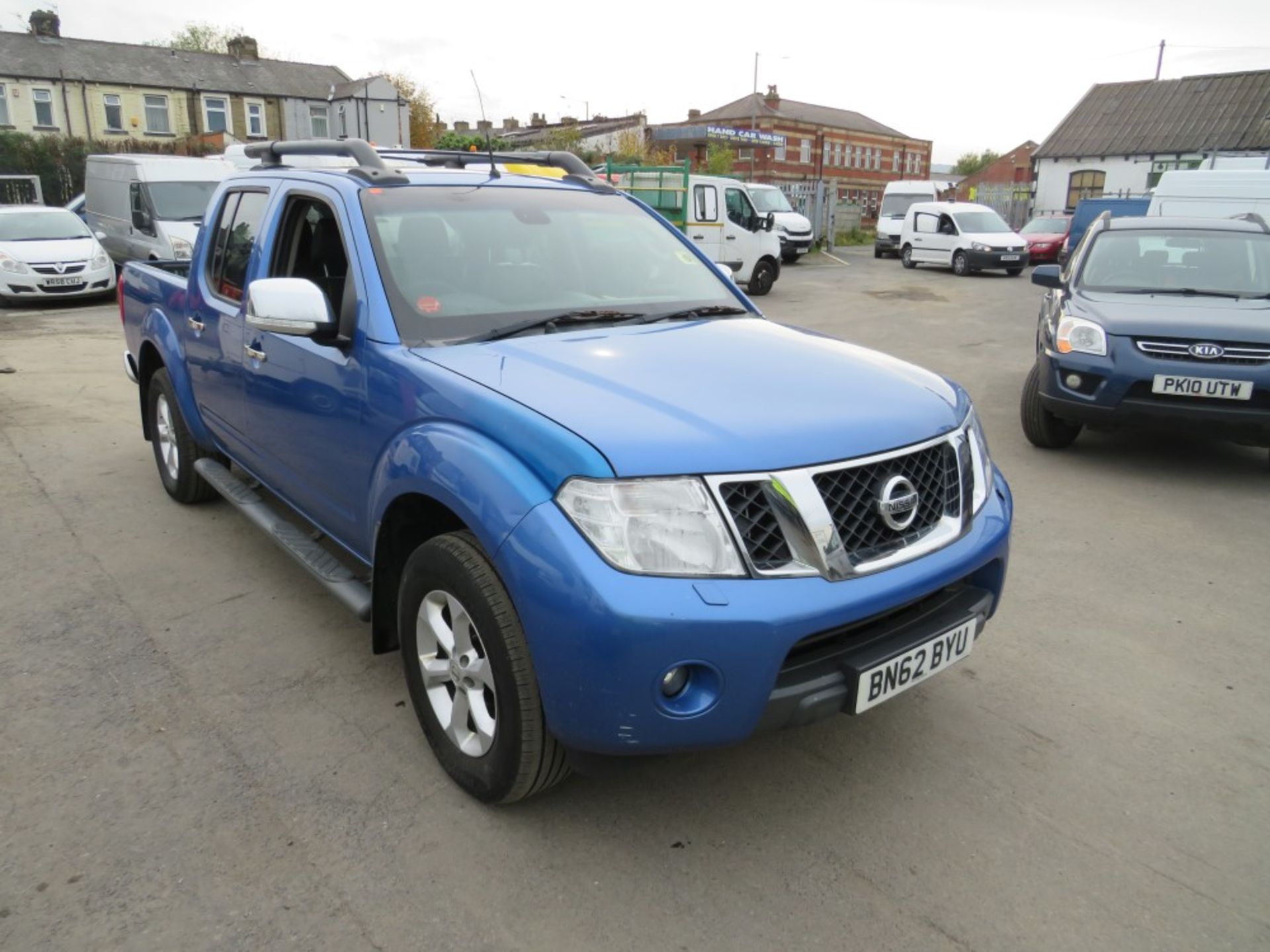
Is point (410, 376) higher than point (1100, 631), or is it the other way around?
point (410, 376)

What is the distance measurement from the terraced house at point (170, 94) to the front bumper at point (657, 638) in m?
40.4

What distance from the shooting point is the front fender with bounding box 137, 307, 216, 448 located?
4.75m

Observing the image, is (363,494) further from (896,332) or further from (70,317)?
(70,317)

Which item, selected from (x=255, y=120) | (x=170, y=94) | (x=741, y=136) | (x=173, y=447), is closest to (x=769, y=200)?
(x=741, y=136)

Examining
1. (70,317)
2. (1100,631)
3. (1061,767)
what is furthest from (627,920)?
(70,317)

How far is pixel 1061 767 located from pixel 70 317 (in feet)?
47.7

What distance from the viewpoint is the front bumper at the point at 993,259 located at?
70.9 feet

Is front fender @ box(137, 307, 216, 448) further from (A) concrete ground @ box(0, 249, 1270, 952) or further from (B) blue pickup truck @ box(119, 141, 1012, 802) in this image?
(B) blue pickup truck @ box(119, 141, 1012, 802)

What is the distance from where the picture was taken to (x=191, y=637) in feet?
12.3

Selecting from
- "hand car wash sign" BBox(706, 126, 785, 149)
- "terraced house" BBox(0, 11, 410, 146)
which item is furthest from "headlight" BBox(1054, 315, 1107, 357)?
"hand car wash sign" BBox(706, 126, 785, 149)

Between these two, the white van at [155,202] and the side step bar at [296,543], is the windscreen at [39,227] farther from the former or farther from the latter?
the side step bar at [296,543]

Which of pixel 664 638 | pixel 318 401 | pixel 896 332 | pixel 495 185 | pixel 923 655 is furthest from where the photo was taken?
pixel 896 332

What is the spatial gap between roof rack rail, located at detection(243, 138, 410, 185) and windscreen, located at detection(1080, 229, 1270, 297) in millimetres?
5395

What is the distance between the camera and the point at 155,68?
43812mm
